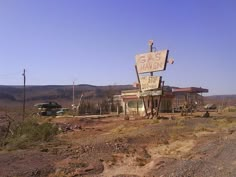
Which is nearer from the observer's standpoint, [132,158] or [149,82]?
[132,158]

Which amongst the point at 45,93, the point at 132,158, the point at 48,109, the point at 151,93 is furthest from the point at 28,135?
the point at 45,93

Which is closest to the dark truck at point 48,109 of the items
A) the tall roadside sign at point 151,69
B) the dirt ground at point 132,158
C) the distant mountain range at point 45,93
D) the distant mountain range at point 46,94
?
the tall roadside sign at point 151,69

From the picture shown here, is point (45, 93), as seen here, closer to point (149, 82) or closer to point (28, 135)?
point (149, 82)

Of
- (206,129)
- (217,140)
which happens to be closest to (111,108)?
(206,129)

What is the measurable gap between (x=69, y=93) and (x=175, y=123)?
143 m

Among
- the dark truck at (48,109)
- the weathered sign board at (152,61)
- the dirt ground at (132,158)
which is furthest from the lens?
the dark truck at (48,109)

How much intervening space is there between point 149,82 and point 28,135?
15.3 meters

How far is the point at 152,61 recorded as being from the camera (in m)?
34.4

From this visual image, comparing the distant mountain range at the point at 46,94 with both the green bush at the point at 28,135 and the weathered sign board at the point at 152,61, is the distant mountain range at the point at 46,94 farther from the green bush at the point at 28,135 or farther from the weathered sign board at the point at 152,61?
the green bush at the point at 28,135

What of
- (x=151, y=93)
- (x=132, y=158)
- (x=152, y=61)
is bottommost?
(x=132, y=158)

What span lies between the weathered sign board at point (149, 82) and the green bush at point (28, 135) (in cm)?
1189

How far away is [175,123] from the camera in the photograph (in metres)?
28.2

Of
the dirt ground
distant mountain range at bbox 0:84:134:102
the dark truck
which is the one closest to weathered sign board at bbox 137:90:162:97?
the dirt ground

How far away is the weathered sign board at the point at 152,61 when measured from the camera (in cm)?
3336
